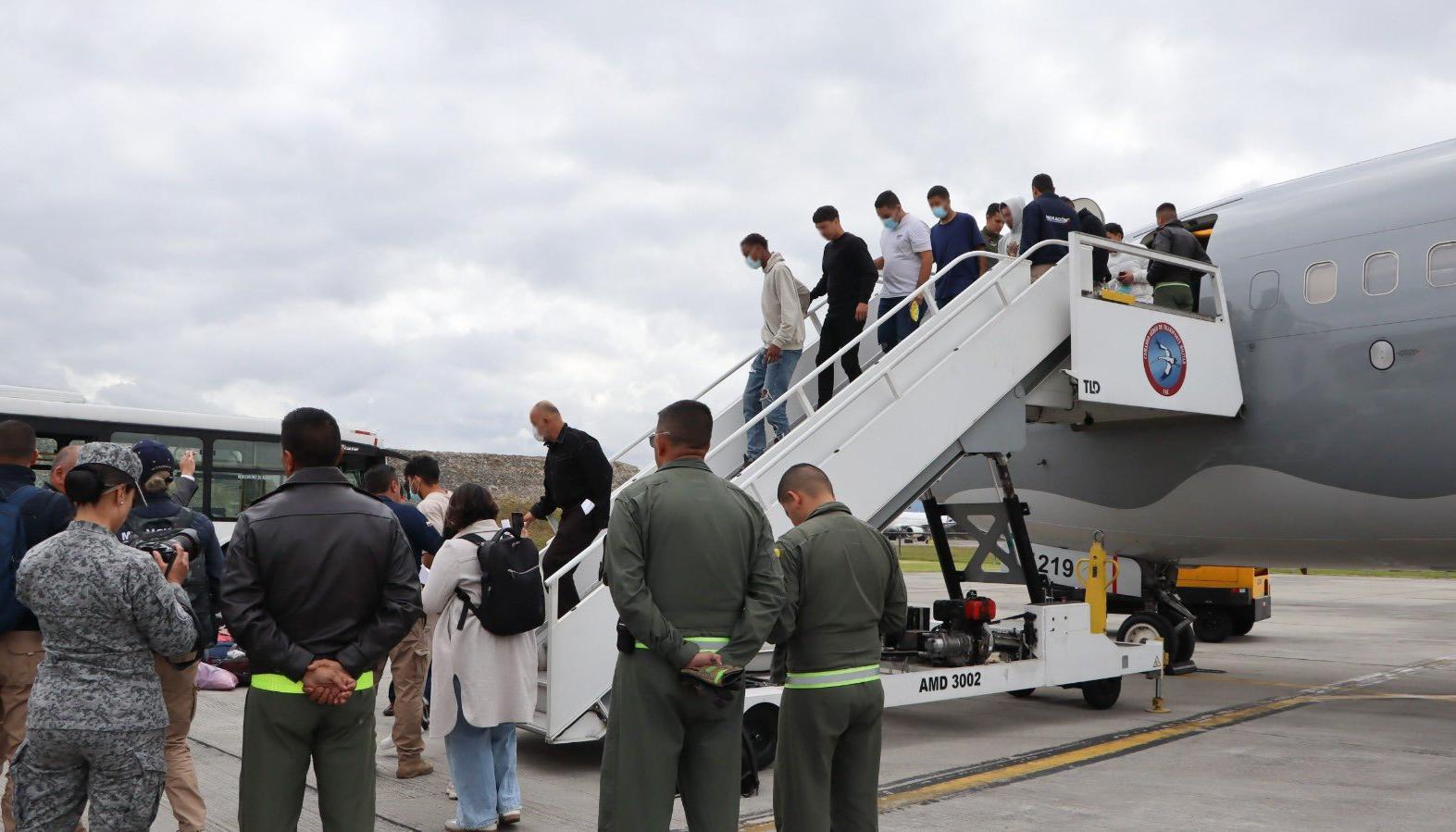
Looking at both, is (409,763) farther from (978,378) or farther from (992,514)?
(992,514)

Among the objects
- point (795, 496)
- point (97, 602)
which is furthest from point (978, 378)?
point (97, 602)

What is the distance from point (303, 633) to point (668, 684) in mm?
1219

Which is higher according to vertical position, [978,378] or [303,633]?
[978,378]

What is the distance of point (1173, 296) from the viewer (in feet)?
28.9

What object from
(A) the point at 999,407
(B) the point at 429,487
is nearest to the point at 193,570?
(B) the point at 429,487

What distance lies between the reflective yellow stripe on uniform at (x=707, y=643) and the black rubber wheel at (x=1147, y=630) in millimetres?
7009

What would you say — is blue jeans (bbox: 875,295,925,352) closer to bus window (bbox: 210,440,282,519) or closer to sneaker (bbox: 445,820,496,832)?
sneaker (bbox: 445,820,496,832)

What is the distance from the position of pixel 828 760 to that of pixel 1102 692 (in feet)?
19.4

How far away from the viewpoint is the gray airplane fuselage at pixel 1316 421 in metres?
8.12

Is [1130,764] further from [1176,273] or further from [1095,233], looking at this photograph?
[1095,233]

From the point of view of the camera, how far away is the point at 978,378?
7785 millimetres

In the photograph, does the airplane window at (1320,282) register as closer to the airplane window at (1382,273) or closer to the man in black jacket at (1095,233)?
the airplane window at (1382,273)

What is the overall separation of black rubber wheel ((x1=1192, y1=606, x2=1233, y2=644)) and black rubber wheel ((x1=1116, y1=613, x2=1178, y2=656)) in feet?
20.3

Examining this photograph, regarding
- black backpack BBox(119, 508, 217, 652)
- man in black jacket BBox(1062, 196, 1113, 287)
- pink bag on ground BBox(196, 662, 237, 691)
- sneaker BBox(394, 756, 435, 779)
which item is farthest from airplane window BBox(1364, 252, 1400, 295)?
pink bag on ground BBox(196, 662, 237, 691)
